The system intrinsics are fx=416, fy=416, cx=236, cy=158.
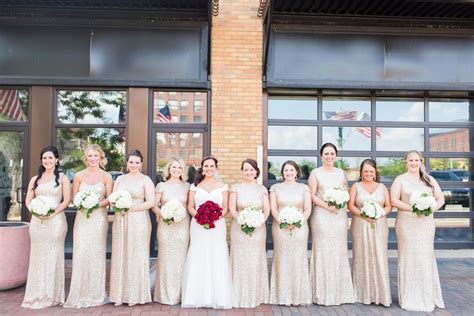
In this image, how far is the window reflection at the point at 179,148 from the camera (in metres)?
8.16

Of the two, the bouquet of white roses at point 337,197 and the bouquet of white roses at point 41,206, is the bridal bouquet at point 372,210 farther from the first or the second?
the bouquet of white roses at point 41,206

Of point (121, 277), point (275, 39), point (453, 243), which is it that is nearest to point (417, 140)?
point (453, 243)

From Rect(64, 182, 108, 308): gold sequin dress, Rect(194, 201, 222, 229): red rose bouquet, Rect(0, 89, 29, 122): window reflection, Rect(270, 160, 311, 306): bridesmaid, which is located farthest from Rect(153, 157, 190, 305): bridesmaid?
Rect(0, 89, 29, 122): window reflection

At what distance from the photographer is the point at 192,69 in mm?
8047

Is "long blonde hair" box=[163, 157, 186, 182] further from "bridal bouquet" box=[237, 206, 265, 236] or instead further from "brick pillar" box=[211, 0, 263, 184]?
"brick pillar" box=[211, 0, 263, 184]

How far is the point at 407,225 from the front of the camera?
561 centimetres

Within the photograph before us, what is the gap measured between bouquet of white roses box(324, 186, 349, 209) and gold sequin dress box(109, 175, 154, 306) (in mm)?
2366

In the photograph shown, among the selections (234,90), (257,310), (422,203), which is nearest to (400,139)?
(234,90)

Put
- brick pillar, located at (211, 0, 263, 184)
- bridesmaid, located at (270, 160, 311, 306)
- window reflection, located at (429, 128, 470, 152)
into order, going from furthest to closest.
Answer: window reflection, located at (429, 128, 470, 152) < brick pillar, located at (211, 0, 263, 184) < bridesmaid, located at (270, 160, 311, 306)

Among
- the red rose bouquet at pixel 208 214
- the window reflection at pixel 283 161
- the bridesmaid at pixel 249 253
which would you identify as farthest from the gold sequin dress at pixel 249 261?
the window reflection at pixel 283 161

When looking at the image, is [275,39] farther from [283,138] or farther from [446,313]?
[446,313]

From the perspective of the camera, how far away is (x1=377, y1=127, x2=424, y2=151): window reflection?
28.6 ft

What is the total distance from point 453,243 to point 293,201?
5.12 meters

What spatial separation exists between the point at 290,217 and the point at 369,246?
130cm
